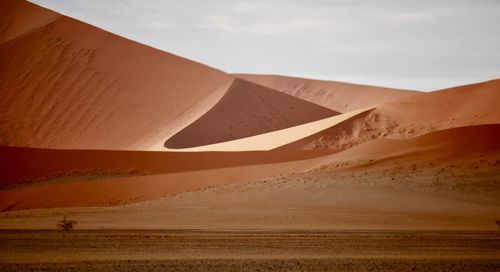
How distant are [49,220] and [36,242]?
6237 millimetres

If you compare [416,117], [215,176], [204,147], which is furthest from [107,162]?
[416,117]

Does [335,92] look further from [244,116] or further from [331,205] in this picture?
[331,205]

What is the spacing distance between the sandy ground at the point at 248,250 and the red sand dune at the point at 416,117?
69.5ft

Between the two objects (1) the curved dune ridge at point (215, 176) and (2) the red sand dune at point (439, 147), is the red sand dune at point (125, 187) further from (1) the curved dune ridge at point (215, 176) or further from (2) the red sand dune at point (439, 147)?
(2) the red sand dune at point (439, 147)

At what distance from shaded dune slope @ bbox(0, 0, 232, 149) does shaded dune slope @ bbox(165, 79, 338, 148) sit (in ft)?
3.67

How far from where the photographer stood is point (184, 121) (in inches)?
2060

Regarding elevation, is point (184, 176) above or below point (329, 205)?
above

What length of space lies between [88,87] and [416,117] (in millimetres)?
28174

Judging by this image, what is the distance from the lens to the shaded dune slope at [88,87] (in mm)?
52562

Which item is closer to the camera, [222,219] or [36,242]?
[36,242]

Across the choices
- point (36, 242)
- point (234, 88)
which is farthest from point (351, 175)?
point (234, 88)

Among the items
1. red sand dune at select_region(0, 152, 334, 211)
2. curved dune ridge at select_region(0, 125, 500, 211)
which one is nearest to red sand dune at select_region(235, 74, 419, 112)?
curved dune ridge at select_region(0, 125, 500, 211)

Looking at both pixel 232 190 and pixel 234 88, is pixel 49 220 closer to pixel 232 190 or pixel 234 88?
pixel 232 190

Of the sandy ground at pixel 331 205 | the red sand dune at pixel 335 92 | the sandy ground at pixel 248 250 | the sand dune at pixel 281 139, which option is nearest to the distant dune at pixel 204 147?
the sandy ground at pixel 331 205
